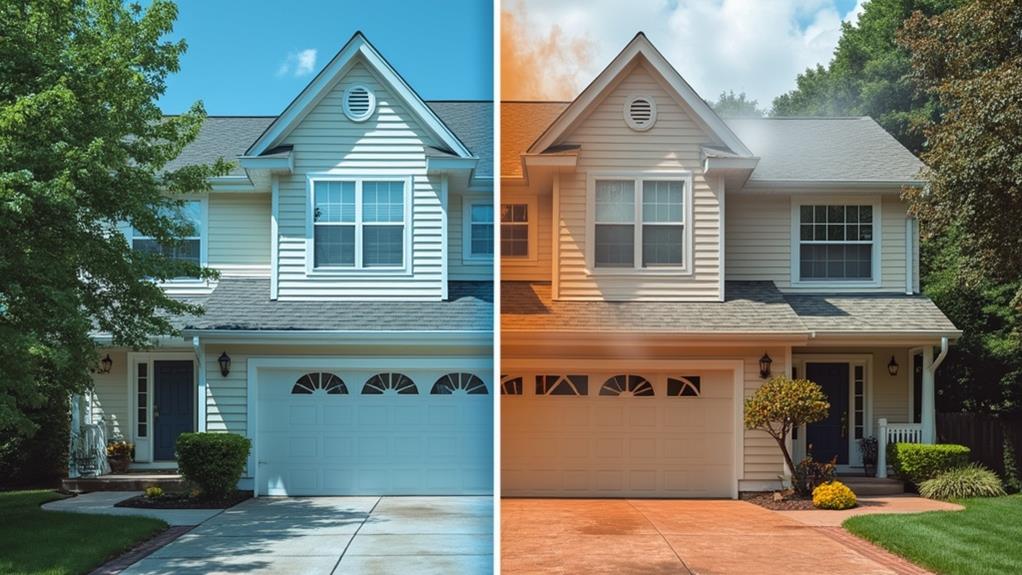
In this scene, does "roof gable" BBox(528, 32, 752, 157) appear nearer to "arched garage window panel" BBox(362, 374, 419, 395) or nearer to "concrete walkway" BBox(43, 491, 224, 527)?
"arched garage window panel" BBox(362, 374, 419, 395)

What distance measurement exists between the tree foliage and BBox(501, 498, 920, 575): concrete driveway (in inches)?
86.1

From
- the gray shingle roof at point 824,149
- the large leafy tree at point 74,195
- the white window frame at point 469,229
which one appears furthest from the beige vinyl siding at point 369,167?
the gray shingle roof at point 824,149

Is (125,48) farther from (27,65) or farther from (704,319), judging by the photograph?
(704,319)

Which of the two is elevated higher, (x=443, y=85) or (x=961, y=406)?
(x=443, y=85)

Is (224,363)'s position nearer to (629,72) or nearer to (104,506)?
(104,506)

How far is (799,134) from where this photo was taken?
220 inches

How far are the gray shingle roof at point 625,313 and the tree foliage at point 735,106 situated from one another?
38.8 inches

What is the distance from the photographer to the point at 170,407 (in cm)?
424

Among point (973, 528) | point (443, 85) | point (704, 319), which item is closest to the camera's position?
point (973, 528)

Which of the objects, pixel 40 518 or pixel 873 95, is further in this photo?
pixel 873 95

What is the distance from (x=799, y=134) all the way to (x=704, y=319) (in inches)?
50.1

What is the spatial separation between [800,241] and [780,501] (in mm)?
1580

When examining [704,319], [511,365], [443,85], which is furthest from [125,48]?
[704,319]

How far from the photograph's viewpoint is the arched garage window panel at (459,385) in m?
4.95
